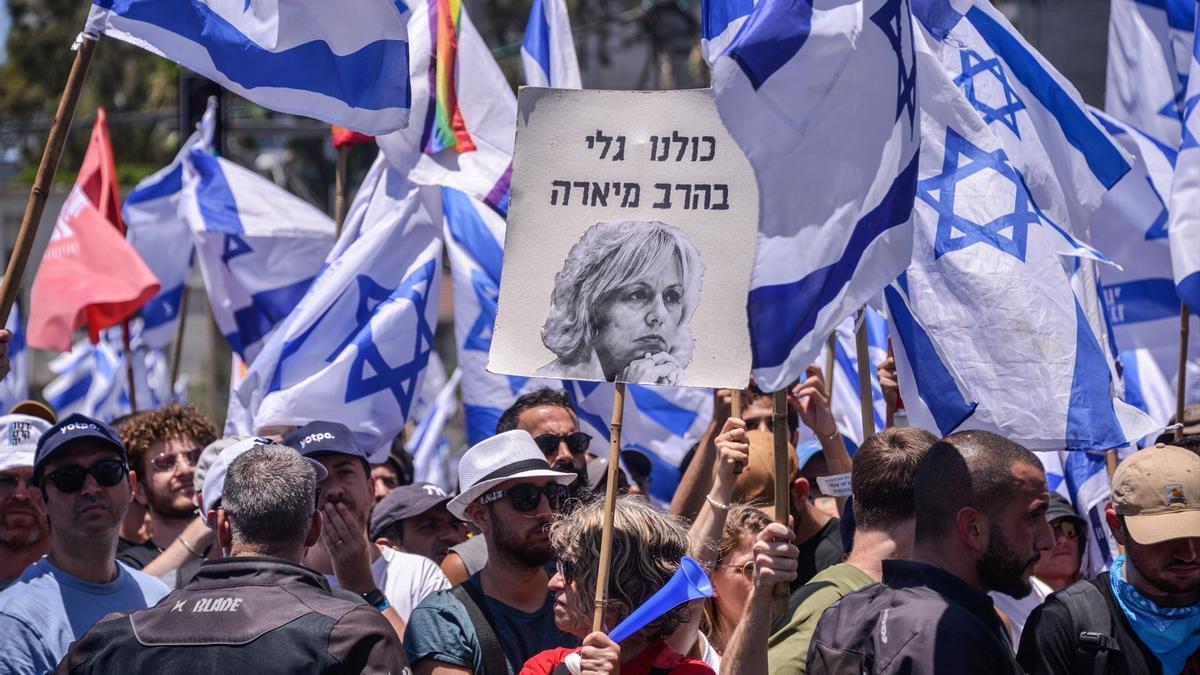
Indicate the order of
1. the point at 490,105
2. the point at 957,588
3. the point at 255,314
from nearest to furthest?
1. the point at 957,588
2. the point at 490,105
3. the point at 255,314

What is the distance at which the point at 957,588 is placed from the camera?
12.0ft

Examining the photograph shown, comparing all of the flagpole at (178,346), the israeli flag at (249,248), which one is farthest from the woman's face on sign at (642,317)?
the flagpole at (178,346)

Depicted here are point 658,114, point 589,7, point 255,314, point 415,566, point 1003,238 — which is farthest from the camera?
point 589,7

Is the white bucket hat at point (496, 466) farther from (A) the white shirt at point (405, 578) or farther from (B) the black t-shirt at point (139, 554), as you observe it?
(B) the black t-shirt at point (139, 554)

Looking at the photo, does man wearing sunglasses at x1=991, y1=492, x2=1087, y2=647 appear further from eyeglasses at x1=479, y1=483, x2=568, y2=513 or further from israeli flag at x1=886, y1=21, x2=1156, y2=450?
eyeglasses at x1=479, y1=483, x2=568, y2=513

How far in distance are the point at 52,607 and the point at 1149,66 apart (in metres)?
5.56

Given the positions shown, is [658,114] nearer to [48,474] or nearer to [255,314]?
[48,474]

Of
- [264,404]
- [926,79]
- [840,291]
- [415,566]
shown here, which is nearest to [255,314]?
[264,404]

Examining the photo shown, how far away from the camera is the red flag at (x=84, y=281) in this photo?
7.88 metres

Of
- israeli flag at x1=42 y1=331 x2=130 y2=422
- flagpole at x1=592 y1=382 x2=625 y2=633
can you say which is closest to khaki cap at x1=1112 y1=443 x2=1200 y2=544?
flagpole at x1=592 y1=382 x2=625 y2=633

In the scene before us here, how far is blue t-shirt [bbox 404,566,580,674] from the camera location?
434 centimetres

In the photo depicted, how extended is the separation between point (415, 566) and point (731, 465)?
182 cm

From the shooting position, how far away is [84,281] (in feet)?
26.2

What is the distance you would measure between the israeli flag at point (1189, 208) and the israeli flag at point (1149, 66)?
140cm
